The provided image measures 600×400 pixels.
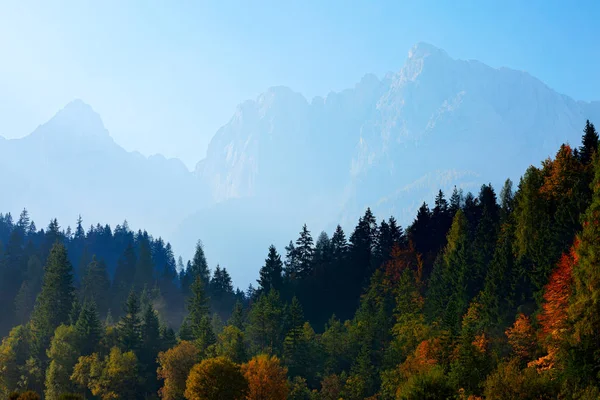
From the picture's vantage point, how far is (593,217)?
46.7 meters

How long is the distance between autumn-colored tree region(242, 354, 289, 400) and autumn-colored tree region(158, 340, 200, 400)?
41.7 ft

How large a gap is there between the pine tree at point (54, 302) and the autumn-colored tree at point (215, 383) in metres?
47.6

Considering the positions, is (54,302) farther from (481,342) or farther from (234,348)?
(481,342)

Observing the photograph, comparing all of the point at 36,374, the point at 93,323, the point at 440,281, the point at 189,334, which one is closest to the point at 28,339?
the point at 36,374

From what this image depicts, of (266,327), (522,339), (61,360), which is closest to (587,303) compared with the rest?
(522,339)

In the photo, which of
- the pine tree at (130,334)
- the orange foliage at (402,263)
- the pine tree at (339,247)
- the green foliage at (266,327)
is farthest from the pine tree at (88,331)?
the pine tree at (339,247)

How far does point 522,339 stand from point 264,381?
28.9m

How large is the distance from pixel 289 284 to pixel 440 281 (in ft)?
136

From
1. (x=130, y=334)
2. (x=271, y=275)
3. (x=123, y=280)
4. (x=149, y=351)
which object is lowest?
(x=149, y=351)

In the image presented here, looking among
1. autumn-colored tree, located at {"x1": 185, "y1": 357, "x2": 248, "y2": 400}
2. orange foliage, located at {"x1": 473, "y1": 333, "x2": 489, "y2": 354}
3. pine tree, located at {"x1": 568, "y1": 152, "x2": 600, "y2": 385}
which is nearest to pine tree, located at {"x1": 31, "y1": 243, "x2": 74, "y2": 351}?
autumn-colored tree, located at {"x1": 185, "y1": 357, "x2": 248, "y2": 400}

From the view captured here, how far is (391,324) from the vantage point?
83.8m

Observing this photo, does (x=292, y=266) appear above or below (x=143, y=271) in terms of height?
below

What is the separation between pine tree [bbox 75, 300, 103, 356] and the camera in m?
86.4

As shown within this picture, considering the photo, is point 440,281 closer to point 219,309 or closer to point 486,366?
point 486,366
